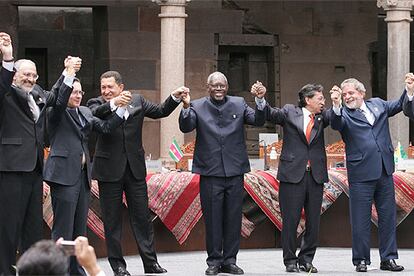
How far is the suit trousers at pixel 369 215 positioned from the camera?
11.3 m

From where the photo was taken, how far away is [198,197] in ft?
41.7

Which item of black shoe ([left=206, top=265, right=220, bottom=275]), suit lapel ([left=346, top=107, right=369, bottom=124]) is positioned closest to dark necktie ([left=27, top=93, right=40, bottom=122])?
black shoe ([left=206, top=265, right=220, bottom=275])

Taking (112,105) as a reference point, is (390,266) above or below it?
below

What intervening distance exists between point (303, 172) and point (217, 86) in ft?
3.64

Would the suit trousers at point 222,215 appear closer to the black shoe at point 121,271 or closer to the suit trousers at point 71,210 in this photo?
the black shoe at point 121,271

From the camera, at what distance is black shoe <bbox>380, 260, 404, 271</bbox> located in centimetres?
1134

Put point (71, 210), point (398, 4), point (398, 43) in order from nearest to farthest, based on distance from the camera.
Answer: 1. point (71, 210)
2. point (398, 4)
3. point (398, 43)

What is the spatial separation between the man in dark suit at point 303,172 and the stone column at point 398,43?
29.4 feet

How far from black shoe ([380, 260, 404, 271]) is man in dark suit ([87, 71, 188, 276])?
213 cm

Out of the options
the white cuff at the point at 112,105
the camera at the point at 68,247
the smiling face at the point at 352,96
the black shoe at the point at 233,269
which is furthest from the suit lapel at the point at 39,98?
the camera at the point at 68,247

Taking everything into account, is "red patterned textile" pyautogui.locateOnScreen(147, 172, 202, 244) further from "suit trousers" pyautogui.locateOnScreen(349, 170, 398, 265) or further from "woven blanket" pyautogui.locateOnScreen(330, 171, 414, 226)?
"suit trousers" pyautogui.locateOnScreen(349, 170, 398, 265)

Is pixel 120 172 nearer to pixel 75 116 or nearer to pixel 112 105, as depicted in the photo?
pixel 112 105

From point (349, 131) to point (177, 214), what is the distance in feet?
7.27

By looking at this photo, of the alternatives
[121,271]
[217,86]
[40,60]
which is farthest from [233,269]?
[40,60]
